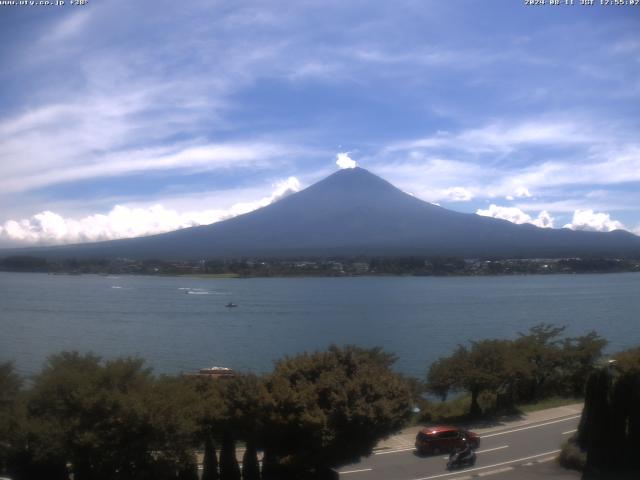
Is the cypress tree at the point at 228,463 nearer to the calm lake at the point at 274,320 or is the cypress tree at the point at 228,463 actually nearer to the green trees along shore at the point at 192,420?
the green trees along shore at the point at 192,420

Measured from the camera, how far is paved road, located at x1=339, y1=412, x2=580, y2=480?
9469 mm

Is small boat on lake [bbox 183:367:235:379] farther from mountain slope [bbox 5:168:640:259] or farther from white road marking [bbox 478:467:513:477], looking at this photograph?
mountain slope [bbox 5:168:640:259]

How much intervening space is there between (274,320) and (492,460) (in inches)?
1092

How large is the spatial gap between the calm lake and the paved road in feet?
26.7

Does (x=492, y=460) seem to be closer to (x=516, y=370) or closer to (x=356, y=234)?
(x=516, y=370)

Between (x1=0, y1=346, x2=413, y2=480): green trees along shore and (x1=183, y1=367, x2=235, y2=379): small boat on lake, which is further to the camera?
(x1=183, y1=367, x2=235, y2=379): small boat on lake

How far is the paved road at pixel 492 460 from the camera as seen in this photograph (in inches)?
373

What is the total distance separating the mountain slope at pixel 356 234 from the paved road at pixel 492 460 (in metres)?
83.1

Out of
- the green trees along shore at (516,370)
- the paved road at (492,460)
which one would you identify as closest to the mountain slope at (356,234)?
the green trees along shore at (516,370)

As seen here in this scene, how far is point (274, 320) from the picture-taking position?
124 ft

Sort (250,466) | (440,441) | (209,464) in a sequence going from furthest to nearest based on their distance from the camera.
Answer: (440,441) → (250,466) → (209,464)

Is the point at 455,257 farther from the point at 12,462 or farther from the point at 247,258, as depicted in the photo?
the point at 12,462

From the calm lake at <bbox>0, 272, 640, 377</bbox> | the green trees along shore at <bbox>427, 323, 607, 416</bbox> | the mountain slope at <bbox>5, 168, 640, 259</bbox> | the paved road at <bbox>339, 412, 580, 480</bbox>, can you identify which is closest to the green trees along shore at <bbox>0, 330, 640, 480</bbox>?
the paved road at <bbox>339, 412, 580, 480</bbox>

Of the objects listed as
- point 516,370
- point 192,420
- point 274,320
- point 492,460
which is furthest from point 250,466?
point 274,320
